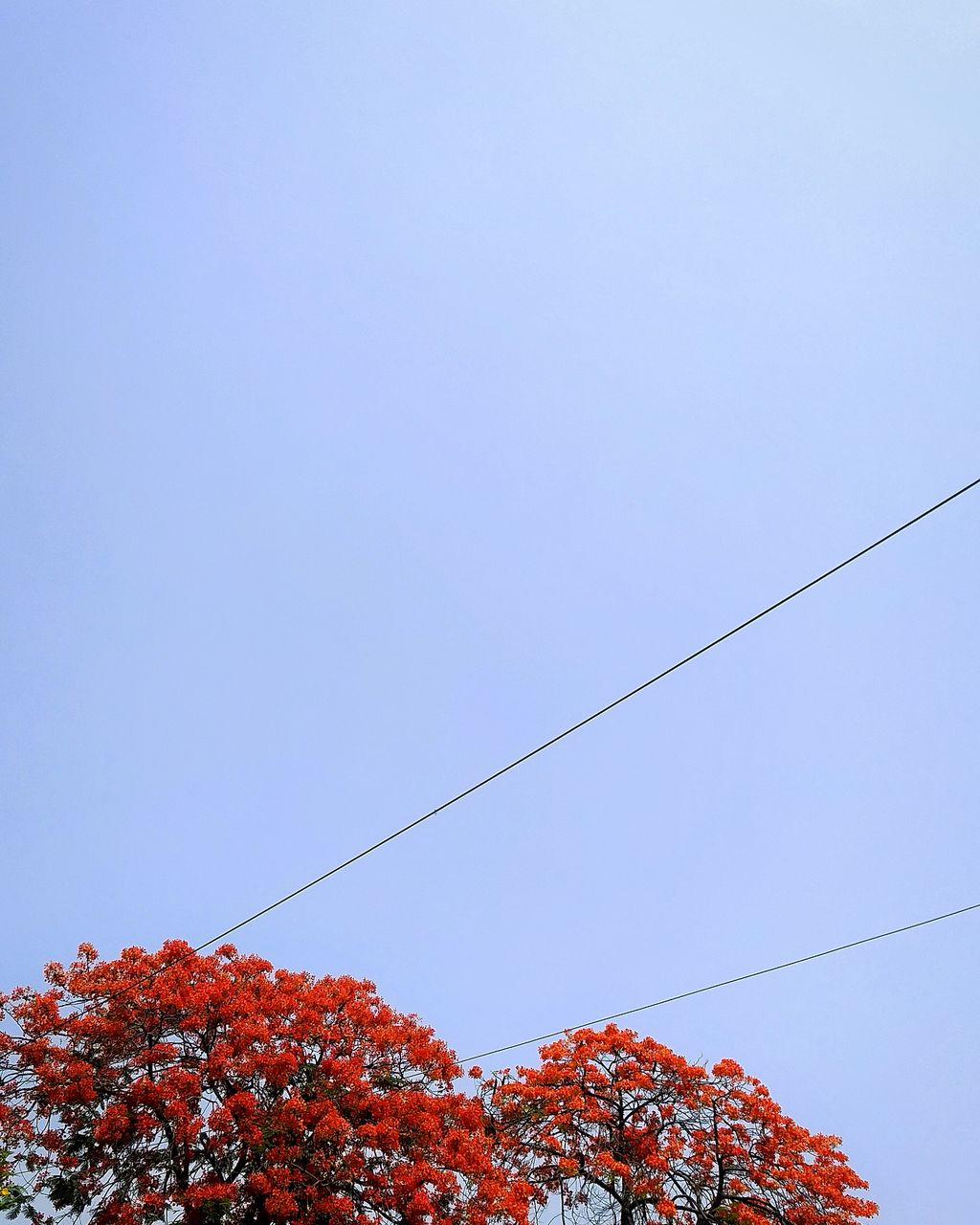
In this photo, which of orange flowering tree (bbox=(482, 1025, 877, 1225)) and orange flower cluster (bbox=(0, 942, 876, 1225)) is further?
orange flowering tree (bbox=(482, 1025, 877, 1225))

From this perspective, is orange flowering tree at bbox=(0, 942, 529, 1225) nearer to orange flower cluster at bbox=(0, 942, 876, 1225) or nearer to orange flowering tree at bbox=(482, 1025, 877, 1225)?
orange flower cluster at bbox=(0, 942, 876, 1225)

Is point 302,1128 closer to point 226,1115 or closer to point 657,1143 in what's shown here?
point 226,1115

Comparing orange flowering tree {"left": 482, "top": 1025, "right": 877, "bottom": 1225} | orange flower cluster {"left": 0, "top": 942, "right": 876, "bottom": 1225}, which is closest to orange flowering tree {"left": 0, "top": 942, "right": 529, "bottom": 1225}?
orange flower cluster {"left": 0, "top": 942, "right": 876, "bottom": 1225}

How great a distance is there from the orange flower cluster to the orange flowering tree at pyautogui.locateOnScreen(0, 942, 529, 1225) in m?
0.01

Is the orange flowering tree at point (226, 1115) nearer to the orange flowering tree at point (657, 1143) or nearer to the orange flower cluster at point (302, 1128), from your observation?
the orange flower cluster at point (302, 1128)

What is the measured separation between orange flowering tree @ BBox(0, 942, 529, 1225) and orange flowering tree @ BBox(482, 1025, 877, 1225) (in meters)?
1.42

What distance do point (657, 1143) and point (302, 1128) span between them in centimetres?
378

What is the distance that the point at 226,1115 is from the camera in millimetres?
6074

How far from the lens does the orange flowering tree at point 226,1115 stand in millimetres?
6008

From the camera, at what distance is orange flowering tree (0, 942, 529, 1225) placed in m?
6.01

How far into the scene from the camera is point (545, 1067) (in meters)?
8.93

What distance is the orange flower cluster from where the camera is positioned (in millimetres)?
6078

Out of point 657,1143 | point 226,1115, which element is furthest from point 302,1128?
point 657,1143

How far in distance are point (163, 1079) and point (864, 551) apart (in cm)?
587
